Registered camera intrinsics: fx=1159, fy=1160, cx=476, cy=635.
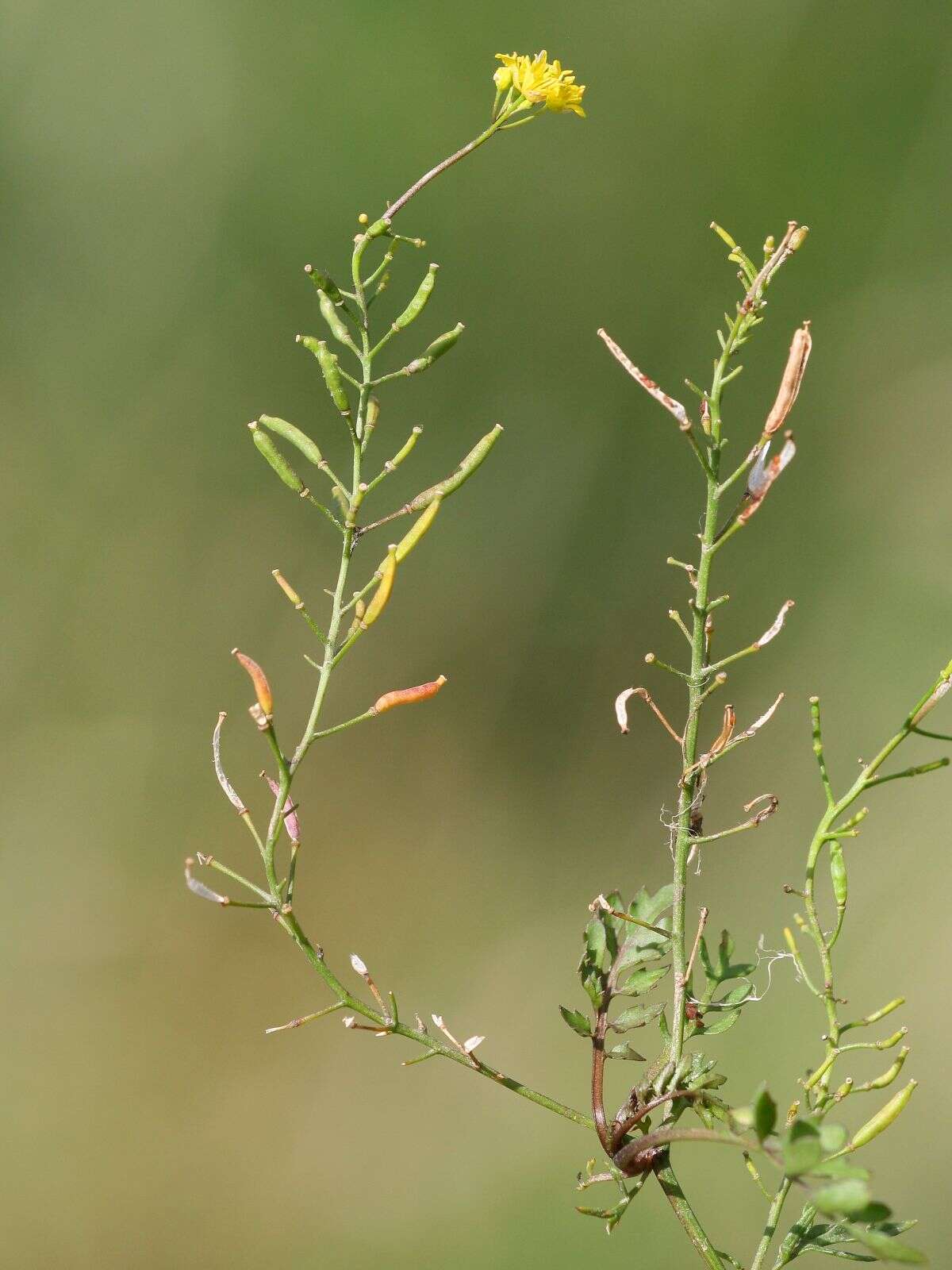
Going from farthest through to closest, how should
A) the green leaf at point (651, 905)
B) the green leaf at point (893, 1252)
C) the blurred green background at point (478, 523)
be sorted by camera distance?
the blurred green background at point (478, 523), the green leaf at point (651, 905), the green leaf at point (893, 1252)

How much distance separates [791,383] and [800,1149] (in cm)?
13

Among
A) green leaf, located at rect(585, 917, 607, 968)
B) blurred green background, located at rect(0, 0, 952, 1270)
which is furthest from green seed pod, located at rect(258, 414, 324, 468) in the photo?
blurred green background, located at rect(0, 0, 952, 1270)

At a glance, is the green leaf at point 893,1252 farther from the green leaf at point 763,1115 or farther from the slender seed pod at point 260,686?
the slender seed pod at point 260,686

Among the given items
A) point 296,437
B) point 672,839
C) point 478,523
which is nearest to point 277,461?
point 296,437

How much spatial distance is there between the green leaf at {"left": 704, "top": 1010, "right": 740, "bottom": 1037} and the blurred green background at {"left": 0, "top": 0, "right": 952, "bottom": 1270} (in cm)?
95

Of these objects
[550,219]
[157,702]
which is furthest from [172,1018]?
[550,219]

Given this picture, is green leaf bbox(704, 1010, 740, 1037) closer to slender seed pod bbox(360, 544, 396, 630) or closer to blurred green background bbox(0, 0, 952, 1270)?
slender seed pod bbox(360, 544, 396, 630)

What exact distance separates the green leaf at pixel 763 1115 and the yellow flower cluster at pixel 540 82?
20 centimetres

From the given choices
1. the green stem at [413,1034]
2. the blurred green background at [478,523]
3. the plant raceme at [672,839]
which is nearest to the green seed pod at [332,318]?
the plant raceme at [672,839]

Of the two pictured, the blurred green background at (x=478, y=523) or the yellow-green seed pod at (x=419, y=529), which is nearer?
the yellow-green seed pod at (x=419, y=529)

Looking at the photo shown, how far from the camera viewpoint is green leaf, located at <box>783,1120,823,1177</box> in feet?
0.59

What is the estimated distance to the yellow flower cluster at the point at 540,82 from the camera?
260mm

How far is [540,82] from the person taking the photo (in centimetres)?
26

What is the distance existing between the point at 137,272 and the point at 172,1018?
35.0 inches
